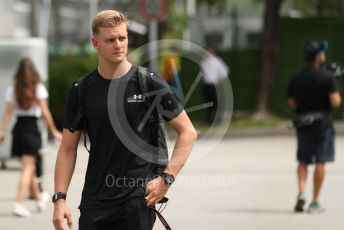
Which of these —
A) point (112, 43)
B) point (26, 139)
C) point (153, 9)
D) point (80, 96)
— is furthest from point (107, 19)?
point (153, 9)

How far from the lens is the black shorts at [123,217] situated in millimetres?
5047

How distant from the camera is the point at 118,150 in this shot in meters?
5.09

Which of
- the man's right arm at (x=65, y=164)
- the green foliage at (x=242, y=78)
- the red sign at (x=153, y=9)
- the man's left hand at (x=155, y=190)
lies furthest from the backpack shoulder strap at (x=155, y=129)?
the green foliage at (x=242, y=78)

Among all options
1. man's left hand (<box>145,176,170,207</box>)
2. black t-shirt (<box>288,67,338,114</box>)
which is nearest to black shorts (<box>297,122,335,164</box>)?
black t-shirt (<box>288,67,338,114</box>)

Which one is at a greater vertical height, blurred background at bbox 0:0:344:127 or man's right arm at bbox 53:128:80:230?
man's right arm at bbox 53:128:80:230

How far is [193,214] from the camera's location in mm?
10547

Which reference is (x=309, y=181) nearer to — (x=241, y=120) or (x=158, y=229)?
(x=158, y=229)

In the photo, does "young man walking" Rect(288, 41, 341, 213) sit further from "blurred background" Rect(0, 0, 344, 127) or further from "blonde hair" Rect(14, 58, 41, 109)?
"blurred background" Rect(0, 0, 344, 127)

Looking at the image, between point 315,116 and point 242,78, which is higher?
point 315,116

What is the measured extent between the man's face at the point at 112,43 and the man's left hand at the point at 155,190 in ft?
1.99

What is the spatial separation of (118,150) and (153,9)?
1404 centimetres

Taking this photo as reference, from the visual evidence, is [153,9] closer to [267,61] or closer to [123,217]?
[267,61]

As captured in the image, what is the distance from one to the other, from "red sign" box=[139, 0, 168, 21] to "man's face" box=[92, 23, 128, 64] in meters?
13.9

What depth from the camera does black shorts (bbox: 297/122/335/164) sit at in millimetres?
10680
